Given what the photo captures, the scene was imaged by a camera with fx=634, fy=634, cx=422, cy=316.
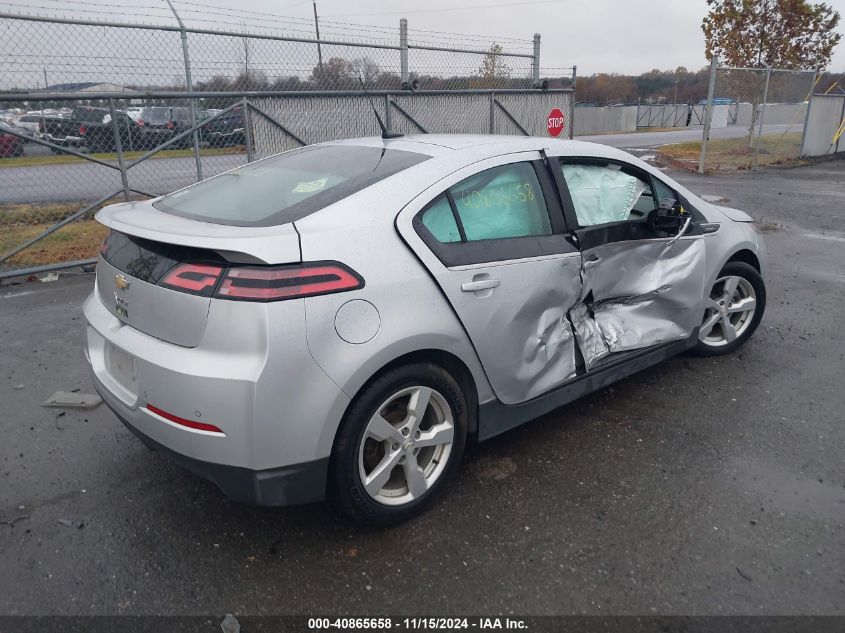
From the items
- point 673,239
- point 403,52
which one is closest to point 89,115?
point 403,52

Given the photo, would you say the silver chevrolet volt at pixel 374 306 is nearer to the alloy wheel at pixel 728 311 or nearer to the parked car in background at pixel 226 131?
the alloy wheel at pixel 728 311

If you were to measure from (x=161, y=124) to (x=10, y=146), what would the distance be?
1609mm

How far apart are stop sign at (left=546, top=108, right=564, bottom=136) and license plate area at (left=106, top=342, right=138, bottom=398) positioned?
10.3 metres

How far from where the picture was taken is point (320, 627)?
2.28m

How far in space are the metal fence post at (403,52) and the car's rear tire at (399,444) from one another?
26.4 feet

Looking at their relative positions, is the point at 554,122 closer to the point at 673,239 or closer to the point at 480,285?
the point at 673,239

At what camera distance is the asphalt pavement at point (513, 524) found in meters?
2.41

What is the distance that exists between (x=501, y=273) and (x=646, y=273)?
4.13 feet

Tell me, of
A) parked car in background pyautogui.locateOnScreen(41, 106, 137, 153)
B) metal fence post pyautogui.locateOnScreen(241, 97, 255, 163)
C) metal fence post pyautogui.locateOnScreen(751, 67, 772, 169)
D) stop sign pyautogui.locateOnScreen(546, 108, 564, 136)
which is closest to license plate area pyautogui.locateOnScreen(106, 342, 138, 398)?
parked car in background pyautogui.locateOnScreen(41, 106, 137, 153)

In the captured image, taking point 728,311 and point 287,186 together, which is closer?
point 287,186

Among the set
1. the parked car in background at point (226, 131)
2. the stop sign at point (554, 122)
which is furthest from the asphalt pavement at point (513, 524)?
the stop sign at point (554, 122)

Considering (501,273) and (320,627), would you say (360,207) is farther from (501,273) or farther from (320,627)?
(320,627)

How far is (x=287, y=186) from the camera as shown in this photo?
9.96 ft

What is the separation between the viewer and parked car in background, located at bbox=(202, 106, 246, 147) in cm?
798
